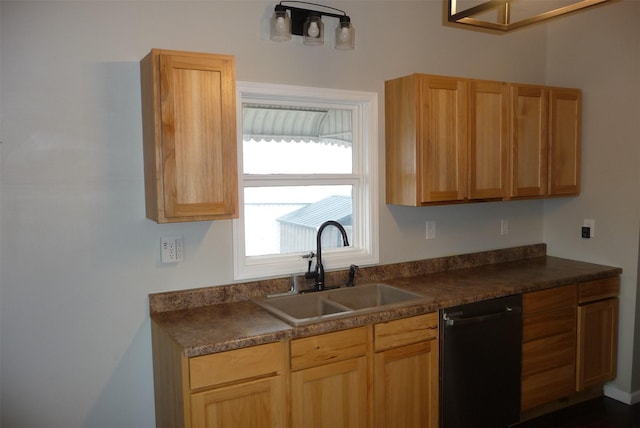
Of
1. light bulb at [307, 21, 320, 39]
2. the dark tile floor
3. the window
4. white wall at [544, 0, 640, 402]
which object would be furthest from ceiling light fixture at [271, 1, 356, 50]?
the dark tile floor

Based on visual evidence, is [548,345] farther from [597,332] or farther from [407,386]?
[407,386]

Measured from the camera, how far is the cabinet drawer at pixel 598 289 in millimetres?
3318

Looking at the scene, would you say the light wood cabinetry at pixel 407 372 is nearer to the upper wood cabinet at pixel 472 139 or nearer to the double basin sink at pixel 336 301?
the double basin sink at pixel 336 301

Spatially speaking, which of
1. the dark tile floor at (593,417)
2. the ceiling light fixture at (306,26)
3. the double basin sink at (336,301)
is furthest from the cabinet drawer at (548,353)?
the ceiling light fixture at (306,26)

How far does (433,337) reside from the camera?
271cm

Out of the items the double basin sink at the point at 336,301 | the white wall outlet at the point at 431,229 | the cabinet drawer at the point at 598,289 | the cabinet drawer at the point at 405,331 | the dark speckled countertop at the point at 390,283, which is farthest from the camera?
the white wall outlet at the point at 431,229

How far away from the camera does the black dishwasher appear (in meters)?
2.76

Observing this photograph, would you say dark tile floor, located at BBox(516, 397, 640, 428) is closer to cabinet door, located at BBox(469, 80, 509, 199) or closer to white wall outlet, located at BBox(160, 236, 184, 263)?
cabinet door, located at BBox(469, 80, 509, 199)

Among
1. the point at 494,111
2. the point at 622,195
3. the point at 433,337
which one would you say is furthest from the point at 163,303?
the point at 622,195

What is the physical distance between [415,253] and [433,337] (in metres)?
0.81

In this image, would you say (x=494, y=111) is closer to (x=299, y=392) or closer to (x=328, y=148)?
(x=328, y=148)

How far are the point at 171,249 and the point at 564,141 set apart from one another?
270cm

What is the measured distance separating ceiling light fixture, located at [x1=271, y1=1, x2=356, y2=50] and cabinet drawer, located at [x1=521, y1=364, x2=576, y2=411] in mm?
2241

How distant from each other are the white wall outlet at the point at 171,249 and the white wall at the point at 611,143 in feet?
9.23
